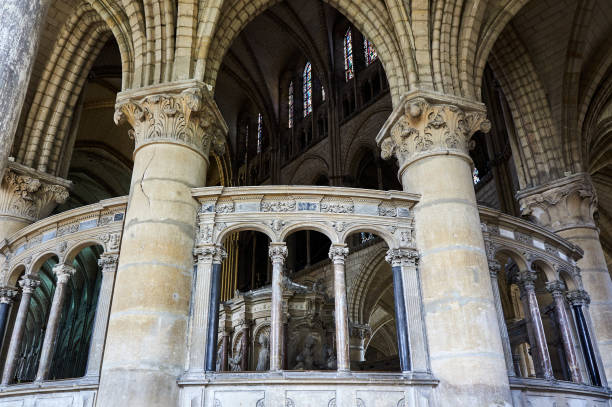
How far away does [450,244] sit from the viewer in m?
8.54

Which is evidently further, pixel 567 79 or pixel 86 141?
pixel 86 141

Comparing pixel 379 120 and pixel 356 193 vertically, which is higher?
pixel 379 120

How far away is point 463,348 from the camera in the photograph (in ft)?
25.9

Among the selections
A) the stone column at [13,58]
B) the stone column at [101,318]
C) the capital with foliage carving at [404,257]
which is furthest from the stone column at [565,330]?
the stone column at [13,58]

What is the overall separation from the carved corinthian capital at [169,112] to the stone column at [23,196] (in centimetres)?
356

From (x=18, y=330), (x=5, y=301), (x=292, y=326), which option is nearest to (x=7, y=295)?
(x=5, y=301)

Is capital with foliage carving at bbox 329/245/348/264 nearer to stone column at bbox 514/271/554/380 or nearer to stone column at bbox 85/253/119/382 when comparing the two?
stone column at bbox 514/271/554/380

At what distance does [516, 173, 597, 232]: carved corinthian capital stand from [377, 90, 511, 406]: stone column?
147 inches

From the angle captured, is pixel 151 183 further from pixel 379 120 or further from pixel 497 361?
pixel 379 120

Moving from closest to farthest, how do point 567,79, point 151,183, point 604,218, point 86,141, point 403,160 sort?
point 151,183 < point 403,160 < point 567,79 < point 604,218 < point 86,141

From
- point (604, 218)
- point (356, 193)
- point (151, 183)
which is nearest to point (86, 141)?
point (151, 183)

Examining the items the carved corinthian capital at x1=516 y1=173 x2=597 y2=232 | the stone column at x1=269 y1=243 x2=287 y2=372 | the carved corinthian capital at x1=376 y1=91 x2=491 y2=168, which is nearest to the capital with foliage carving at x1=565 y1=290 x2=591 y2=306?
the carved corinthian capital at x1=516 y1=173 x2=597 y2=232

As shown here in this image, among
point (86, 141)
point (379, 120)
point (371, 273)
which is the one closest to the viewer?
point (371, 273)

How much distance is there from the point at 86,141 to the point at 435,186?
1871 cm
